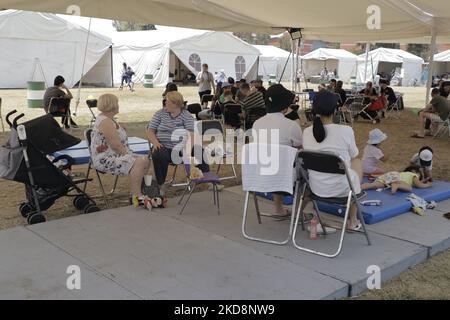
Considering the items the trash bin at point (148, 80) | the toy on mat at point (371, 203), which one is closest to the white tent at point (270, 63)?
the trash bin at point (148, 80)

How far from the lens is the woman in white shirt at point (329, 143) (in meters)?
3.56

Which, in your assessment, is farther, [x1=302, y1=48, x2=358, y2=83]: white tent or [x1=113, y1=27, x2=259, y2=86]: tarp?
[x1=302, y1=48, x2=358, y2=83]: white tent

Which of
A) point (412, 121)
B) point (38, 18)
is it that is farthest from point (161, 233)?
point (38, 18)

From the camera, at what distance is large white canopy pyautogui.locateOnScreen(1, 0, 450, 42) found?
23.2ft

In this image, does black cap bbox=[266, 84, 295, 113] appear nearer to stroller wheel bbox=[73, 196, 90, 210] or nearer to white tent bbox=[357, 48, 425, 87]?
stroller wheel bbox=[73, 196, 90, 210]

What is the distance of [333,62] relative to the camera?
37.7m

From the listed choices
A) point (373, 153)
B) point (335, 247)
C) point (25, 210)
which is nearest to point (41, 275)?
point (25, 210)

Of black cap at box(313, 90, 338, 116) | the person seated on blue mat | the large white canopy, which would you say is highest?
the large white canopy

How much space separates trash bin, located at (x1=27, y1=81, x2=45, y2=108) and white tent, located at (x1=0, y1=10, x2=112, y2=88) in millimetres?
9054

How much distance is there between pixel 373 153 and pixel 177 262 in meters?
2.97

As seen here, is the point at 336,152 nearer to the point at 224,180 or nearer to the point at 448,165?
the point at 224,180

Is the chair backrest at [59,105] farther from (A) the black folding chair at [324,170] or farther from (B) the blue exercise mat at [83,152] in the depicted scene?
(A) the black folding chair at [324,170]

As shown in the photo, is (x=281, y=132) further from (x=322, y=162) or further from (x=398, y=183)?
(x=398, y=183)

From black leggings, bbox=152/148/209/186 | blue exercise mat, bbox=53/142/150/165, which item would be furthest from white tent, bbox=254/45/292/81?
black leggings, bbox=152/148/209/186
